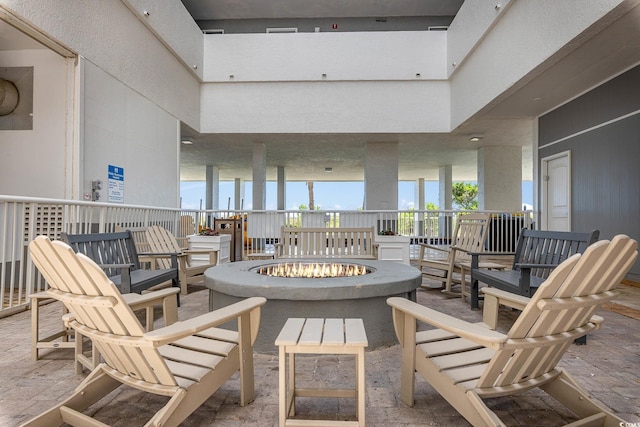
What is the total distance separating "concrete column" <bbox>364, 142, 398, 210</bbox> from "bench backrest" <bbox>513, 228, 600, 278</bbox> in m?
7.33

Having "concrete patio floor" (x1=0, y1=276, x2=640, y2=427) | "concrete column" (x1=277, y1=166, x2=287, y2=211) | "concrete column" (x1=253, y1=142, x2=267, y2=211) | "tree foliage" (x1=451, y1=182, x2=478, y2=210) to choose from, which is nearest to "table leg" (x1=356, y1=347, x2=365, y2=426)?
"concrete patio floor" (x1=0, y1=276, x2=640, y2=427)

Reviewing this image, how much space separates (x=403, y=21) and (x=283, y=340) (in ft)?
39.9

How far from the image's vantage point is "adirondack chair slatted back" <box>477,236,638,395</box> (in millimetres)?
1323

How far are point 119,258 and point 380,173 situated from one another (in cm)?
867

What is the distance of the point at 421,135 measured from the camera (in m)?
10.2

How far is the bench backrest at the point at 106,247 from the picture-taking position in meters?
3.04

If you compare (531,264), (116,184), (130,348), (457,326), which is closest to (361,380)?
(457,326)

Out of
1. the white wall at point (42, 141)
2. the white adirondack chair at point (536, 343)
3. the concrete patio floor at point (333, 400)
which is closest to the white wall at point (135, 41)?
the white wall at point (42, 141)

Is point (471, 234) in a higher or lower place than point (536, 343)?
higher

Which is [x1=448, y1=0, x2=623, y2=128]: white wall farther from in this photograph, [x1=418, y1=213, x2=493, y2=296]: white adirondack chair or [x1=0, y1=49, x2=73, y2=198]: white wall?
[x1=0, y1=49, x2=73, y2=198]: white wall

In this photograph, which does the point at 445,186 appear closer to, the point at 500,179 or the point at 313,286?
the point at 500,179

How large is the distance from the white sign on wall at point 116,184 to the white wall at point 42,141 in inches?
29.4

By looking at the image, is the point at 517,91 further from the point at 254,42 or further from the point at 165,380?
the point at 165,380

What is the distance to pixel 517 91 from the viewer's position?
6.71 m
